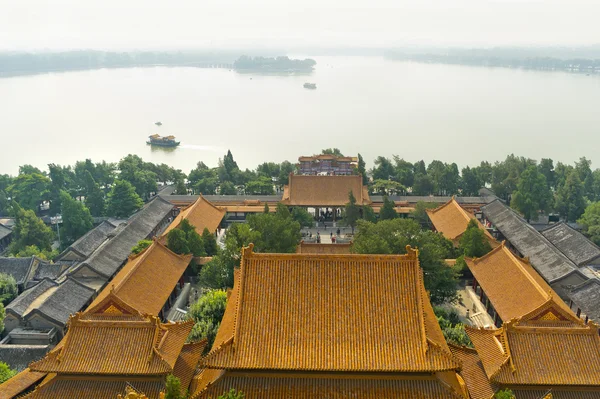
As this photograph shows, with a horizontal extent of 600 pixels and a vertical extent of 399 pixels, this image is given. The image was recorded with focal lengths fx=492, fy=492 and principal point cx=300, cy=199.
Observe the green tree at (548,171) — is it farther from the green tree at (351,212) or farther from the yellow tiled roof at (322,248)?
the yellow tiled roof at (322,248)

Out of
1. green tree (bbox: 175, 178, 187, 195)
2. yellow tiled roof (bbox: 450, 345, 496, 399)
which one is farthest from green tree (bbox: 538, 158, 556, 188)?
yellow tiled roof (bbox: 450, 345, 496, 399)

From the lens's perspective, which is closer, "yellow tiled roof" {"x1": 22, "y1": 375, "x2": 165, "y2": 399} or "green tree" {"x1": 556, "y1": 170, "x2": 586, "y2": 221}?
"yellow tiled roof" {"x1": 22, "y1": 375, "x2": 165, "y2": 399}

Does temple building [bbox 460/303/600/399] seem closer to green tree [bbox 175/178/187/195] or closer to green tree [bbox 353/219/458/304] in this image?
green tree [bbox 353/219/458/304]

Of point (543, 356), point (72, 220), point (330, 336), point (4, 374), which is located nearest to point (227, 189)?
point (72, 220)

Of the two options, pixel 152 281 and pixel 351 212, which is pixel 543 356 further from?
pixel 351 212

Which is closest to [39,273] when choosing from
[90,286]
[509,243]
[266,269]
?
[90,286]

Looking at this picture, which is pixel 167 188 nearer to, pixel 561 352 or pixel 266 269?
pixel 266 269
